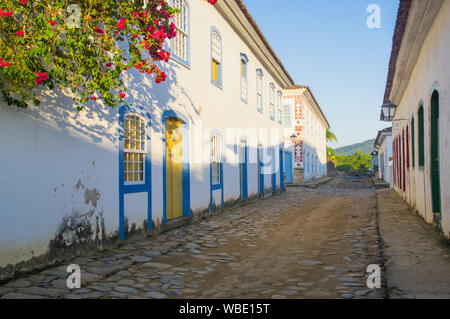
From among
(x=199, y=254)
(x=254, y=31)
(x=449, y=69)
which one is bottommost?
(x=199, y=254)

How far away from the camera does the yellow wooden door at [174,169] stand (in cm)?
838

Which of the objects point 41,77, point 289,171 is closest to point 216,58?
point 41,77

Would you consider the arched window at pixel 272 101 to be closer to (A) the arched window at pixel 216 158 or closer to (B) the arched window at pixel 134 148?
(A) the arched window at pixel 216 158

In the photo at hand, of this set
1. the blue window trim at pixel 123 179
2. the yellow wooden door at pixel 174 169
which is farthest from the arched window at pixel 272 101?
the blue window trim at pixel 123 179

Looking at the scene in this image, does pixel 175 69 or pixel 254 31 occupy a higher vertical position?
pixel 254 31

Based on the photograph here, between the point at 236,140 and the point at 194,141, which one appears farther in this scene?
the point at 236,140

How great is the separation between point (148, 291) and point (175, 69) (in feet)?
17.8

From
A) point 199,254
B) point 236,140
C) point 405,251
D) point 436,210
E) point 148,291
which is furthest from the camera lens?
point 236,140

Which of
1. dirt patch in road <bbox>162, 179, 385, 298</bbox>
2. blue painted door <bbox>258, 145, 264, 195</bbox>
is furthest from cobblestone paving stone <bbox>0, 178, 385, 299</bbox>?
blue painted door <bbox>258, 145, 264, 195</bbox>

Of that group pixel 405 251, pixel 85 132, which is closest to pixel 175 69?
pixel 85 132

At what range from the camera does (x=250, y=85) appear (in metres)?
14.4

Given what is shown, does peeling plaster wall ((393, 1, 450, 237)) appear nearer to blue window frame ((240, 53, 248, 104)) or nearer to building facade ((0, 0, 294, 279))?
building facade ((0, 0, 294, 279))

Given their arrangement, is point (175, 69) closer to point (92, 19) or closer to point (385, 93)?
point (92, 19)

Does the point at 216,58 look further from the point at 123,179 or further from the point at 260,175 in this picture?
the point at 260,175
